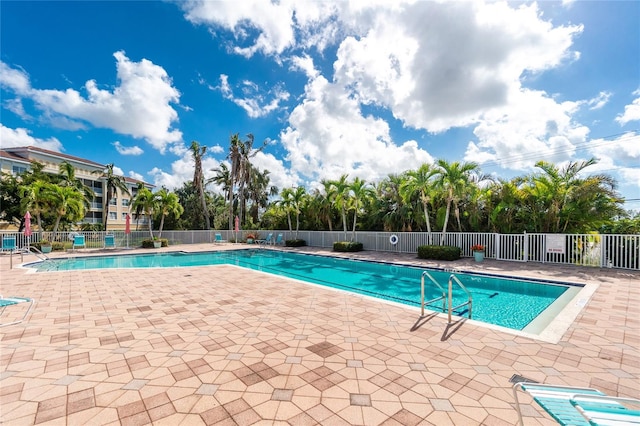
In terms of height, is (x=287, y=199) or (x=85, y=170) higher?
(x=85, y=170)

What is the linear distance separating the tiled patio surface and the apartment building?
30.4 meters

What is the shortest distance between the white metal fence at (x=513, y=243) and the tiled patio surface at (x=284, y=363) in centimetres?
522

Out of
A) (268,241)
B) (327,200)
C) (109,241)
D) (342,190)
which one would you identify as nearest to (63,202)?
(109,241)

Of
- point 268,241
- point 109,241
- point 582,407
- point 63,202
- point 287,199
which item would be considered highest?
point 287,199

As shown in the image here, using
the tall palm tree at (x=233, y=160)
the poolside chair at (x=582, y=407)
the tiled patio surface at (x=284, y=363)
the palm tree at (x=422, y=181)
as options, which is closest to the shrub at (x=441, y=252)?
the palm tree at (x=422, y=181)

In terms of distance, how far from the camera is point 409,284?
8750 mm

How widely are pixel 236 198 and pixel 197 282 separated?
25749mm

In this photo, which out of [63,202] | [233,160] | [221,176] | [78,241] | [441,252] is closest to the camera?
[441,252]

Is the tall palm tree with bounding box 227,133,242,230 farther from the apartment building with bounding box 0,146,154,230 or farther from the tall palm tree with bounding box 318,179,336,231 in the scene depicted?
the apartment building with bounding box 0,146,154,230

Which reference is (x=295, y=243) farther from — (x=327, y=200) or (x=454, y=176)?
(x=454, y=176)

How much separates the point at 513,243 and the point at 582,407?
39.7 feet

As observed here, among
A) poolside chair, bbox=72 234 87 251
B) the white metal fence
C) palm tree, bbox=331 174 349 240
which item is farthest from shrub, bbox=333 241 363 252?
poolside chair, bbox=72 234 87 251

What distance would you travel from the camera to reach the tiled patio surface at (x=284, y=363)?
90.1 inches

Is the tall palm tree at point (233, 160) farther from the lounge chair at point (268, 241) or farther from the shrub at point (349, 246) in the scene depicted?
the shrub at point (349, 246)
